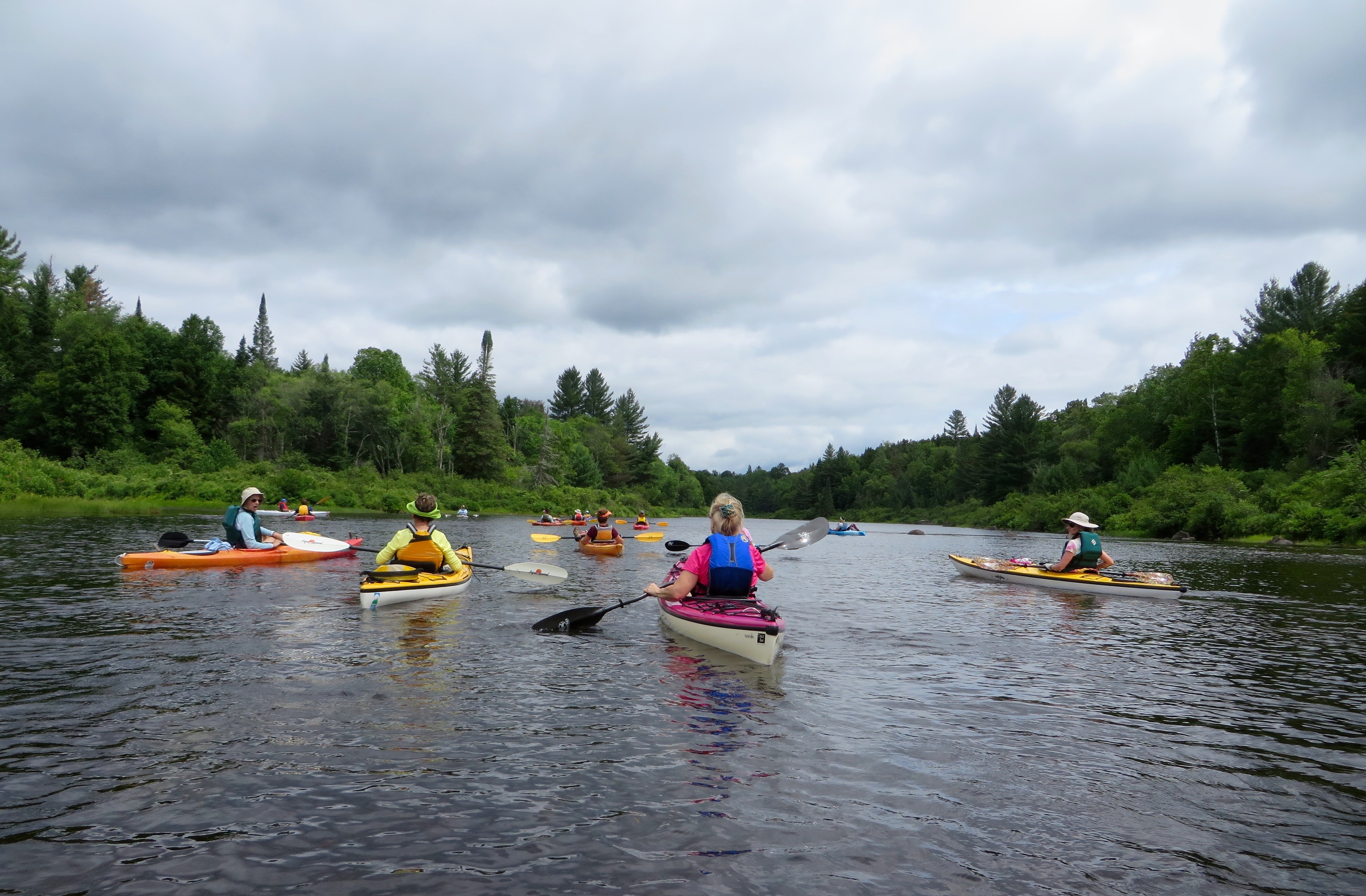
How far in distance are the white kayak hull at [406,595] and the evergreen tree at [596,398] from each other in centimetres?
11918

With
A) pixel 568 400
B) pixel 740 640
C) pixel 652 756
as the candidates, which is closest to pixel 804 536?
pixel 740 640

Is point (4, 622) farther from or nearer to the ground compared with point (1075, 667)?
farther from the ground

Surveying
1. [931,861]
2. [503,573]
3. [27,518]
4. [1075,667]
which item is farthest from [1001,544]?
[27,518]

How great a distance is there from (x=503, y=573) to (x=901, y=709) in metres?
13.4

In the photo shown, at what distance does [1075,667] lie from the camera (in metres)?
9.70

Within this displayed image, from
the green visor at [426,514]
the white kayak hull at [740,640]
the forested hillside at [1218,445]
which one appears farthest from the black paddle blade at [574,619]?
the forested hillside at [1218,445]

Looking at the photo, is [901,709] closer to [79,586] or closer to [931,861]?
[931,861]

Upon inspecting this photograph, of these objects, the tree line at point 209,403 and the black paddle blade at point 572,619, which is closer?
the black paddle blade at point 572,619

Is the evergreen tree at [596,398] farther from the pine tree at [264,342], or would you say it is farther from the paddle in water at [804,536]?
the paddle in water at [804,536]

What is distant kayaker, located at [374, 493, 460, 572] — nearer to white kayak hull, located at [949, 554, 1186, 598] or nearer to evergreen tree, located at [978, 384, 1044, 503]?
white kayak hull, located at [949, 554, 1186, 598]

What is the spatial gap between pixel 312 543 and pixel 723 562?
12.5 meters

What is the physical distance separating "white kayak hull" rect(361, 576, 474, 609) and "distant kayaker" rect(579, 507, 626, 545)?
37.9 feet

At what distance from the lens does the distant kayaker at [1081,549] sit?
1717 cm

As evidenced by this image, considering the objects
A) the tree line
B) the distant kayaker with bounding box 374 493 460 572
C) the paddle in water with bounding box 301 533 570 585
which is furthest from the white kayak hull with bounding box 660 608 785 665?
the tree line
